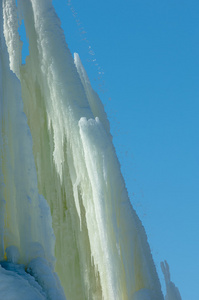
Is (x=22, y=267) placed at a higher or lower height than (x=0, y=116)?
lower

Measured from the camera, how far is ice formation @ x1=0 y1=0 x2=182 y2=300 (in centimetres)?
575

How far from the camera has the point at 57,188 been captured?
9211 mm

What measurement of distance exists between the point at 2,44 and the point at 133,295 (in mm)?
4609

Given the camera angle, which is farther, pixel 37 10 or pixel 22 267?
pixel 37 10

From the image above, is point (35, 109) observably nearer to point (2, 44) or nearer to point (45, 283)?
point (2, 44)

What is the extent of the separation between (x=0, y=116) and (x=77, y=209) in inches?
124

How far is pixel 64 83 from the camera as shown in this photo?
9211 millimetres

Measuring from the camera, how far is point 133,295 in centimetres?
734

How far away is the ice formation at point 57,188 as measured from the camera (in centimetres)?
575

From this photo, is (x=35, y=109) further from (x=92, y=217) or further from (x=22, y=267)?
(x=22, y=267)

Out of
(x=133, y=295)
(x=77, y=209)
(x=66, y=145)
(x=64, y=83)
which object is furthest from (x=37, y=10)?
(x=133, y=295)

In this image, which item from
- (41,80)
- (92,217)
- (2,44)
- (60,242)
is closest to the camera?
(2,44)

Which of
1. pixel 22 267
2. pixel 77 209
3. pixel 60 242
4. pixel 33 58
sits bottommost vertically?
pixel 22 267

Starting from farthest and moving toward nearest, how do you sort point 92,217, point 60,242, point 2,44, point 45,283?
point 60,242 → point 92,217 → point 2,44 → point 45,283
